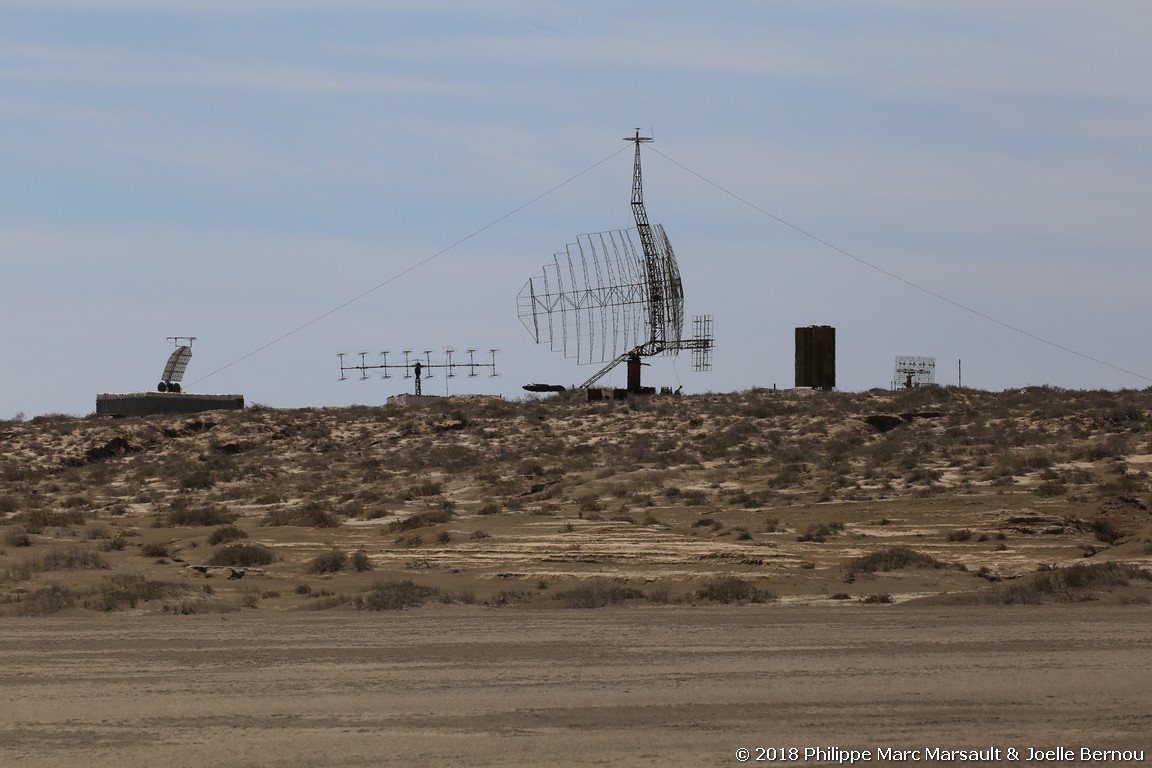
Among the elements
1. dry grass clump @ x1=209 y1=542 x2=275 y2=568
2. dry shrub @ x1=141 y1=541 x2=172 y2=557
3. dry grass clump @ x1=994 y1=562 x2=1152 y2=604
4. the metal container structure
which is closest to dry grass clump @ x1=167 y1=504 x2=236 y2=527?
dry shrub @ x1=141 y1=541 x2=172 y2=557

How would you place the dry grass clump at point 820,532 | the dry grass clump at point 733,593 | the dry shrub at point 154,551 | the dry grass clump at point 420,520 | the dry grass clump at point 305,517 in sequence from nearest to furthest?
the dry grass clump at point 733,593
the dry grass clump at point 820,532
the dry shrub at point 154,551
the dry grass clump at point 420,520
the dry grass clump at point 305,517

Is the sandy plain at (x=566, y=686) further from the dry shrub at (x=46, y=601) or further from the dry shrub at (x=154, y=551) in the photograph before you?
the dry shrub at (x=154, y=551)

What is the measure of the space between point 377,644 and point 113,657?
9.72 ft

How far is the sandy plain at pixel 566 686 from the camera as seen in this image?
11477 millimetres

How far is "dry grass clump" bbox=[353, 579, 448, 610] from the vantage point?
20.6m

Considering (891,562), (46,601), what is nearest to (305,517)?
(46,601)

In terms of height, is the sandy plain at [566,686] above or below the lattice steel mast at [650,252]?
below

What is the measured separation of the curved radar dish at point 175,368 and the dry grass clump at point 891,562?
41243 mm

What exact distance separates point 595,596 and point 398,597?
286 cm

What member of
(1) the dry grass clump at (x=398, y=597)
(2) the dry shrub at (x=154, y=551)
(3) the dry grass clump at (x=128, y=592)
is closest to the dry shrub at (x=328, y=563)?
(3) the dry grass clump at (x=128, y=592)

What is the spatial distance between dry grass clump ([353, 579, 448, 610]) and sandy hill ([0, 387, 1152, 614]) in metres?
0.05

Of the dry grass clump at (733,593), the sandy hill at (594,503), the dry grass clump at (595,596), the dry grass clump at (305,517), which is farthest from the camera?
the dry grass clump at (305,517)

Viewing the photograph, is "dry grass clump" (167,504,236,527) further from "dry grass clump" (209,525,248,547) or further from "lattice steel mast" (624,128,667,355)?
"lattice steel mast" (624,128,667,355)

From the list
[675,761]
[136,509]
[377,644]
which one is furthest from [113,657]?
[136,509]
